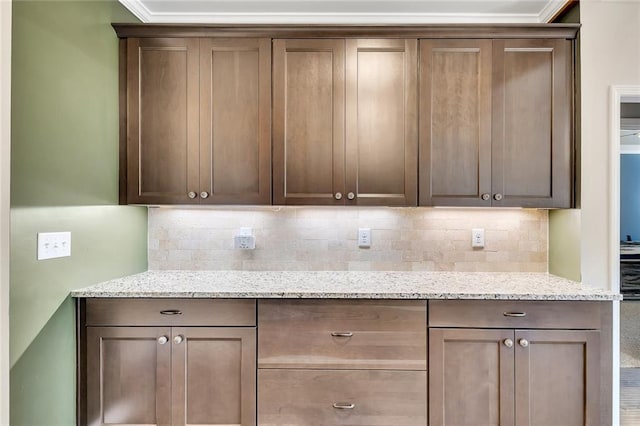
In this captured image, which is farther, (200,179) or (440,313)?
(200,179)

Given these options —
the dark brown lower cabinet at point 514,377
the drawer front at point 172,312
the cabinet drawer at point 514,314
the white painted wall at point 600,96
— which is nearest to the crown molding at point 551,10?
the white painted wall at point 600,96

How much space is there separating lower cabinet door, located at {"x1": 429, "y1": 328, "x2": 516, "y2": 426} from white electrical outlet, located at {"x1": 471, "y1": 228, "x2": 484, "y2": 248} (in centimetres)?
72

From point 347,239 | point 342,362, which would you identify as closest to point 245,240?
point 347,239

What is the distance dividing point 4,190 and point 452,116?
6.81 ft

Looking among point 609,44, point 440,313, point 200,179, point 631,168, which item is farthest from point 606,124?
point 631,168

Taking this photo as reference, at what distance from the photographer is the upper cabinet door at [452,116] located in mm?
1972

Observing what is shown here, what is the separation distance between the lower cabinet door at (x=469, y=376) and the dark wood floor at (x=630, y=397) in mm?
1383

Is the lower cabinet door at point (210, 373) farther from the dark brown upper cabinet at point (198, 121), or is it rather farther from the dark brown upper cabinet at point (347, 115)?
the dark brown upper cabinet at point (347, 115)

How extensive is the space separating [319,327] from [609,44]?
2.19m

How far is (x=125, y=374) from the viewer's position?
1702mm

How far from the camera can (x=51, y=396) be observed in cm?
157

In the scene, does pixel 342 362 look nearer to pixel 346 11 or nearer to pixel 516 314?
pixel 516 314

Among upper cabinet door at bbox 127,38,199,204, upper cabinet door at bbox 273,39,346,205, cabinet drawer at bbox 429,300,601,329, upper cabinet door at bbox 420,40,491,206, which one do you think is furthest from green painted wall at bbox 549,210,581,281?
upper cabinet door at bbox 127,38,199,204

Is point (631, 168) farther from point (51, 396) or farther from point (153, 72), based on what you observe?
point (51, 396)
